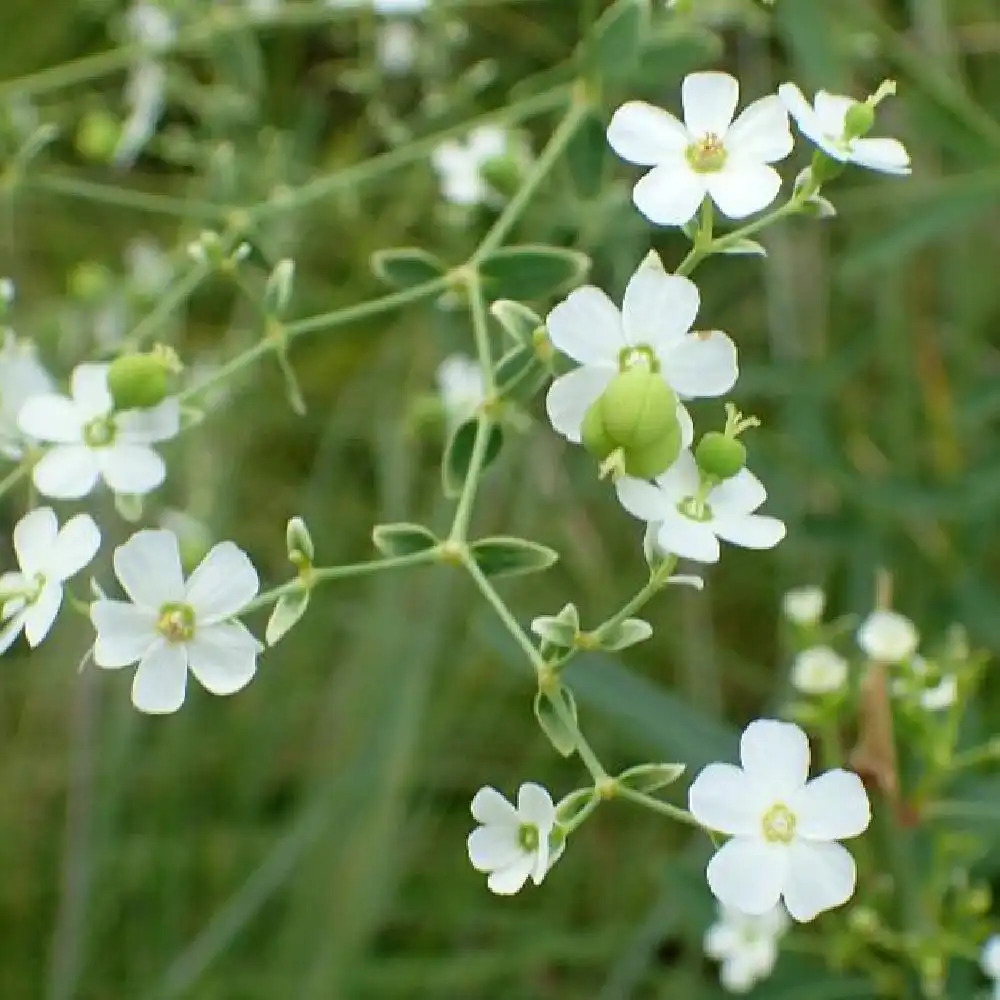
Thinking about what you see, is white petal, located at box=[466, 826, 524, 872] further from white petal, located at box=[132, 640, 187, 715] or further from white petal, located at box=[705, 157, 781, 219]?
white petal, located at box=[705, 157, 781, 219]

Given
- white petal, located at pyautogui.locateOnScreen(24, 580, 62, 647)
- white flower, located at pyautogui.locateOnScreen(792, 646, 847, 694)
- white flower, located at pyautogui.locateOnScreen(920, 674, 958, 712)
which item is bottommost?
white flower, located at pyautogui.locateOnScreen(920, 674, 958, 712)

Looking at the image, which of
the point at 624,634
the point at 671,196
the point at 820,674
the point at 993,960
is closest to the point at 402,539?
the point at 624,634

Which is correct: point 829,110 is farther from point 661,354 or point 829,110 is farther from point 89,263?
point 89,263

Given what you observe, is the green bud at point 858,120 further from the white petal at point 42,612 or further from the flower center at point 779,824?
the white petal at point 42,612

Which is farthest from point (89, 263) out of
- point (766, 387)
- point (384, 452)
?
point (766, 387)

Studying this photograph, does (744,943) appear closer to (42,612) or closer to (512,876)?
(512,876)

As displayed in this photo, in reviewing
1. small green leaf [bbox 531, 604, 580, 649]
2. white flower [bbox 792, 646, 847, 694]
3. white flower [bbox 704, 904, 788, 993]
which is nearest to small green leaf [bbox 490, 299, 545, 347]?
small green leaf [bbox 531, 604, 580, 649]

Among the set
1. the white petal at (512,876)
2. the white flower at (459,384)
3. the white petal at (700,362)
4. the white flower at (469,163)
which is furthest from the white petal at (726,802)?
the white flower at (469,163)
